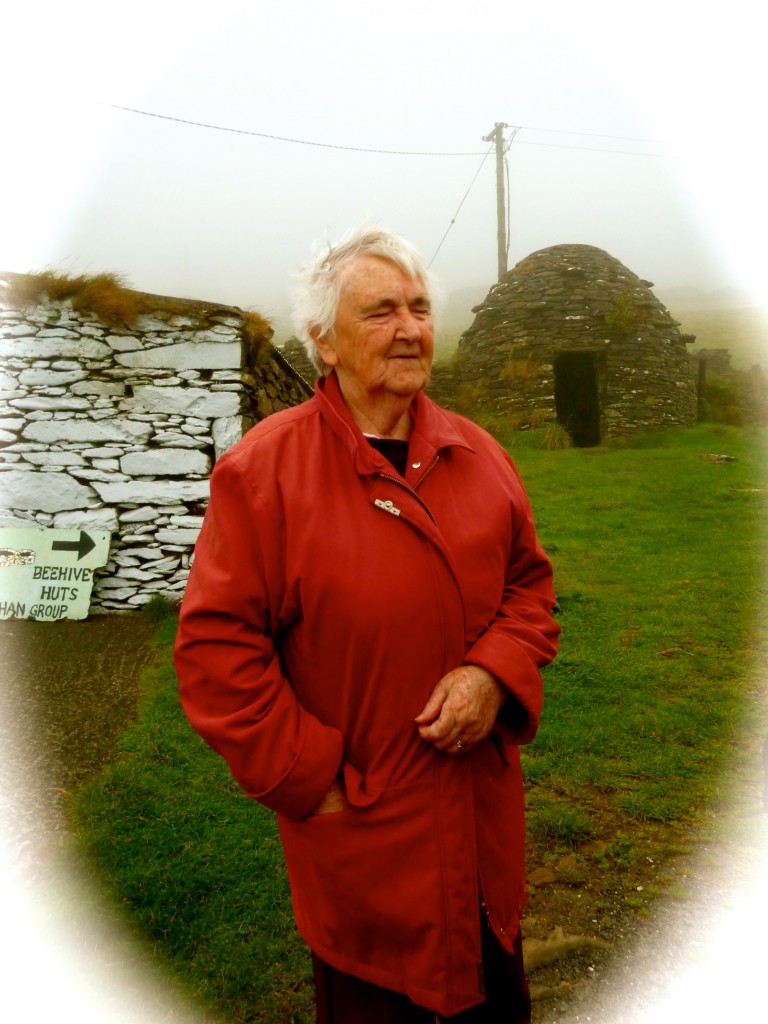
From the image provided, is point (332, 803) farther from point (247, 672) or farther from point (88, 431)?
point (88, 431)

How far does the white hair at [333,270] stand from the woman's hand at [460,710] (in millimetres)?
1024

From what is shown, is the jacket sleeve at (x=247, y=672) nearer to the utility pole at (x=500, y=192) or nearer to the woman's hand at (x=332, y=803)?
the woman's hand at (x=332, y=803)

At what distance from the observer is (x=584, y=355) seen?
14734mm

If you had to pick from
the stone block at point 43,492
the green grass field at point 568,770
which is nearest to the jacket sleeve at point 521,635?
the green grass field at point 568,770

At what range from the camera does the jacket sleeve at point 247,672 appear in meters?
1.53

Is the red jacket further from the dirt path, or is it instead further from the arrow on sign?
the arrow on sign

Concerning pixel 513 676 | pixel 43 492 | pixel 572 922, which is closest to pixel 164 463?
pixel 43 492

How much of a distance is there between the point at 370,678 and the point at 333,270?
111 centimetres

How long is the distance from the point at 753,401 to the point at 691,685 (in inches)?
589

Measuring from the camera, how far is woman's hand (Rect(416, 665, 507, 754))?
63.5 inches

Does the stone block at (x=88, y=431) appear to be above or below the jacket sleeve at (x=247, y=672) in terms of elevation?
above

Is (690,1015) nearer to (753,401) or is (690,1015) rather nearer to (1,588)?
(1,588)

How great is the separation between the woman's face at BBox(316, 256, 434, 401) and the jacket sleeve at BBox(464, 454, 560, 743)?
498 millimetres

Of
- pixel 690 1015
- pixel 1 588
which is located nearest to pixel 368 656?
pixel 690 1015
